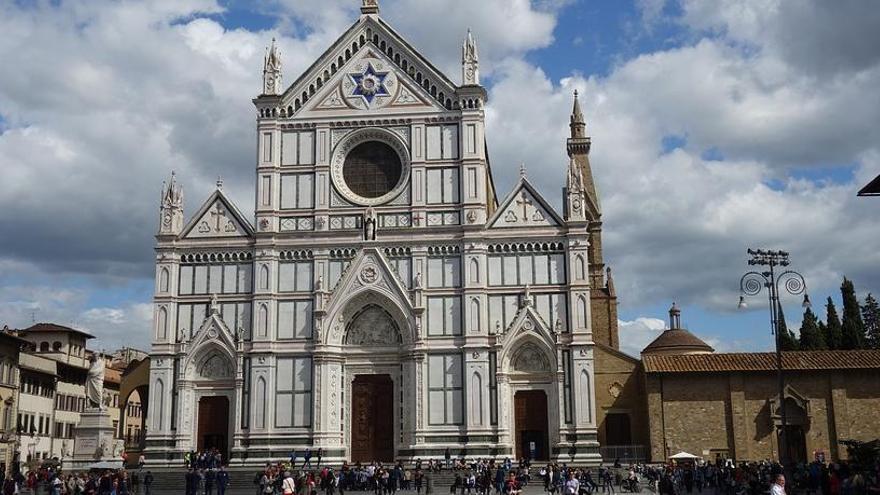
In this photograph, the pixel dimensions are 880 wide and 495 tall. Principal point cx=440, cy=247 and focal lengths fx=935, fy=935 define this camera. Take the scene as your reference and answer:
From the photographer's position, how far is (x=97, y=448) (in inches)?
1368

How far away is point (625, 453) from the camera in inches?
1679

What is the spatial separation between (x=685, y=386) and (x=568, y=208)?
9744 mm

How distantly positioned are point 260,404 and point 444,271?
34.5 ft

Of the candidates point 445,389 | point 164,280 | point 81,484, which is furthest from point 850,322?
point 81,484

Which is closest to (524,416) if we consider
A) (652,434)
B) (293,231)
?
(652,434)

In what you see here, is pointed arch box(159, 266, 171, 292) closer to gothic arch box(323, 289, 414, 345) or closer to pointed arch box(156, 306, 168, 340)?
pointed arch box(156, 306, 168, 340)

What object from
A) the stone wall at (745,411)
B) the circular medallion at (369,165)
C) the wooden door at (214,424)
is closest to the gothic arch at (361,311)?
the circular medallion at (369,165)

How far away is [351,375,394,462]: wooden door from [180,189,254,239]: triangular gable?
930cm

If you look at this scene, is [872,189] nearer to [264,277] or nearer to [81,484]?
[81,484]

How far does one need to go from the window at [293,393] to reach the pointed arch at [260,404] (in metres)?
0.59

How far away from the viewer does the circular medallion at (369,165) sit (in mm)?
45375

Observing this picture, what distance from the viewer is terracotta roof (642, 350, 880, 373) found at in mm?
42219

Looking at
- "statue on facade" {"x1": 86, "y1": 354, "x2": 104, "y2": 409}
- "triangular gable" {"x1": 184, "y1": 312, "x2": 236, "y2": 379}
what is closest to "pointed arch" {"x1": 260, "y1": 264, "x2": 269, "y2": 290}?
"triangular gable" {"x1": 184, "y1": 312, "x2": 236, "y2": 379}

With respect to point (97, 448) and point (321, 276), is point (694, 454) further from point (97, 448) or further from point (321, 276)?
point (97, 448)
